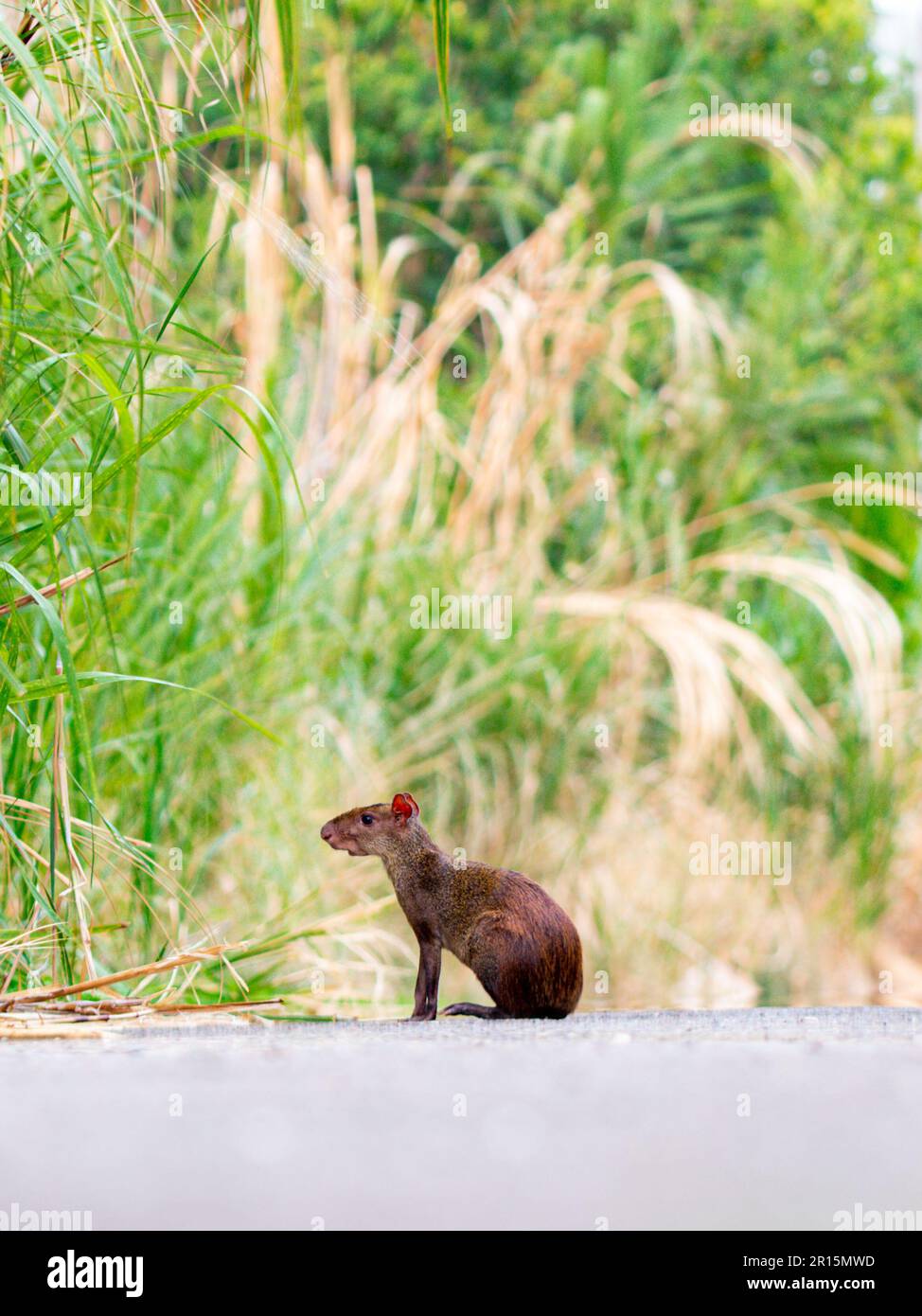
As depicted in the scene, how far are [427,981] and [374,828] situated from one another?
222mm

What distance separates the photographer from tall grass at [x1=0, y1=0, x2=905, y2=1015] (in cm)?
268

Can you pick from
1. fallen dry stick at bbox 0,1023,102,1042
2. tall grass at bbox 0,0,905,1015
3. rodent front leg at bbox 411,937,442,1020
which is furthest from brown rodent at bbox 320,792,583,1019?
fallen dry stick at bbox 0,1023,102,1042

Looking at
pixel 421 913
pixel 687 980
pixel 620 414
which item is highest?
pixel 620 414

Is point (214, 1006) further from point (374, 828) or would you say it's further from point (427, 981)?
point (374, 828)

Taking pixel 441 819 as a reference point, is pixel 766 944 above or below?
below

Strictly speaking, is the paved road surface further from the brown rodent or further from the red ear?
the red ear

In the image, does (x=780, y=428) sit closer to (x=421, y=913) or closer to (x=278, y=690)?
(x=278, y=690)

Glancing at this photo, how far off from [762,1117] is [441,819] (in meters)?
2.82

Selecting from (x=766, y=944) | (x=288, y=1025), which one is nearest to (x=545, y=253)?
(x=766, y=944)

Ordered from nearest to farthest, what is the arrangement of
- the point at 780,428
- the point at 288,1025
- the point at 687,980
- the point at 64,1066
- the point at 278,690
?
the point at 64,1066, the point at 288,1025, the point at 278,690, the point at 687,980, the point at 780,428

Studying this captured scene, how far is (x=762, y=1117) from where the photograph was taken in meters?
1.33

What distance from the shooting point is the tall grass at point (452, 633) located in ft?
8.80

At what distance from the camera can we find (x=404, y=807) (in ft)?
6.45

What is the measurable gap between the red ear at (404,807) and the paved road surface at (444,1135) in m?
0.63
